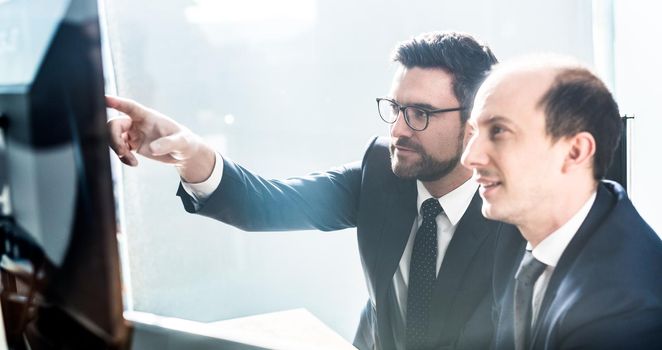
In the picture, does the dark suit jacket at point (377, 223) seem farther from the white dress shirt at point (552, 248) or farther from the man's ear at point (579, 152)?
the man's ear at point (579, 152)

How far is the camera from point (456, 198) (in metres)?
1.00

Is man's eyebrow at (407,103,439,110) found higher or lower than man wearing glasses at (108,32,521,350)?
higher

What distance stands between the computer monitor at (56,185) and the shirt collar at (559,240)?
1.00 meters

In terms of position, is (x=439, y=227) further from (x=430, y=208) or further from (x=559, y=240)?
(x=559, y=240)

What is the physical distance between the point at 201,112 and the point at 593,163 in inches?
36.2

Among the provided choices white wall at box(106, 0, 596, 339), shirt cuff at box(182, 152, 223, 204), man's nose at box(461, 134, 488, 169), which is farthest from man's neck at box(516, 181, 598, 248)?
shirt cuff at box(182, 152, 223, 204)

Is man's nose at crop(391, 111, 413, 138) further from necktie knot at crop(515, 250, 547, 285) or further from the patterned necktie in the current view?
necktie knot at crop(515, 250, 547, 285)

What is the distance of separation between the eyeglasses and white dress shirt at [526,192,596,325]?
9.8 inches

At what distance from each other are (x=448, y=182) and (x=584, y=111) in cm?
29

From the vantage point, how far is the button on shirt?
0.99 meters

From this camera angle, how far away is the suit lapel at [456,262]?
966mm

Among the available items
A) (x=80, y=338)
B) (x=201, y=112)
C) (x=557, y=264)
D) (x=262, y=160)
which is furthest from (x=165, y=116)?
(x=557, y=264)

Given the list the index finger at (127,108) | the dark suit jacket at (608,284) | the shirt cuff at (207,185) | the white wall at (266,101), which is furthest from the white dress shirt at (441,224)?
the index finger at (127,108)

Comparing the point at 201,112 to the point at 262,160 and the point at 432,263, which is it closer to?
the point at 262,160
